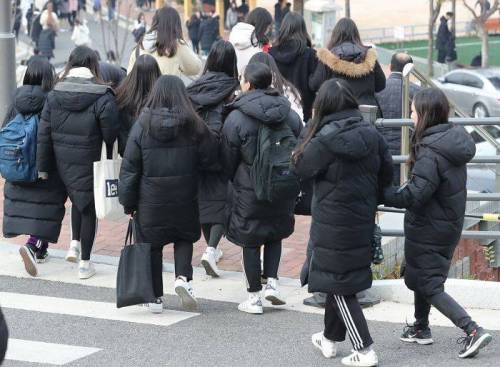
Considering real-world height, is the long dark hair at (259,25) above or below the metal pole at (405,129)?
above

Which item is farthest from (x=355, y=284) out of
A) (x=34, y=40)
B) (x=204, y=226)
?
(x=34, y=40)

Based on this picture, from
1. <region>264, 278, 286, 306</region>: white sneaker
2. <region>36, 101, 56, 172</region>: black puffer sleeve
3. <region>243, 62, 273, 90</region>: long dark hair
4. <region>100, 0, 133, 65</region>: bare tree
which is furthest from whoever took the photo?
<region>100, 0, 133, 65</region>: bare tree

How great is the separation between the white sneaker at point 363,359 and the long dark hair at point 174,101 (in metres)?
1.95

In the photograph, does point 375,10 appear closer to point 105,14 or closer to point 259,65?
point 105,14

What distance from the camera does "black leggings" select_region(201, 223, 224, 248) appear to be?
898cm

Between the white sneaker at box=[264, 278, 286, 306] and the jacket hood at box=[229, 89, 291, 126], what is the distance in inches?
44.4

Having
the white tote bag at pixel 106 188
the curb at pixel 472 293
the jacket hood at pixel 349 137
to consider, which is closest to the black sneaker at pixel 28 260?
the white tote bag at pixel 106 188

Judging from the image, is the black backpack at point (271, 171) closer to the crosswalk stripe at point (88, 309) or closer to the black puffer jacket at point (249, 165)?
the black puffer jacket at point (249, 165)

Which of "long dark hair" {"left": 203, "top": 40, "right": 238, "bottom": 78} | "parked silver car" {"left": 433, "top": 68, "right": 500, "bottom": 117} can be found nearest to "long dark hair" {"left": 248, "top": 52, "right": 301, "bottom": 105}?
"long dark hair" {"left": 203, "top": 40, "right": 238, "bottom": 78}

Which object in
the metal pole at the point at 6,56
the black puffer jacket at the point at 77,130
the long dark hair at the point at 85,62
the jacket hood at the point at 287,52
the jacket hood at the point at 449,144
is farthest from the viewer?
the metal pole at the point at 6,56

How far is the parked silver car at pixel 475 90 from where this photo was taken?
2584 cm

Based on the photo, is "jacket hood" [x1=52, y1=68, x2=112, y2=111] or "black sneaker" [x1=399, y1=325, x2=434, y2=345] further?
"jacket hood" [x1=52, y1=68, x2=112, y2=111]

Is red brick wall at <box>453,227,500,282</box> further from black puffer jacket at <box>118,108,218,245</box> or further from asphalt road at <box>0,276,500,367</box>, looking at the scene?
black puffer jacket at <box>118,108,218,245</box>

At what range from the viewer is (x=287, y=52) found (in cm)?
Result: 1084
